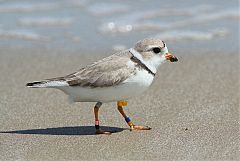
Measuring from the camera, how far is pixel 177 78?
764 cm

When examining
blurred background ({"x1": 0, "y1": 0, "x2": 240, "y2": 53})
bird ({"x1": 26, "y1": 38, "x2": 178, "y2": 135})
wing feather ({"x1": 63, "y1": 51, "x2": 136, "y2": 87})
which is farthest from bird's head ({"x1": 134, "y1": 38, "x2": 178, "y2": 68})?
blurred background ({"x1": 0, "y1": 0, "x2": 240, "y2": 53})

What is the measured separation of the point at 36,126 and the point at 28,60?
250cm

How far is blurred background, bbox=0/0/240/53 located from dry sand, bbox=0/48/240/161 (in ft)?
2.15

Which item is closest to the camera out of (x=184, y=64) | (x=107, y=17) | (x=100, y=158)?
(x=100, y=158)

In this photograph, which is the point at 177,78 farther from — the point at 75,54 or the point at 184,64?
the point at 75,54

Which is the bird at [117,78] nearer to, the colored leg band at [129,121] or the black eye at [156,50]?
the black eye at [156,50]

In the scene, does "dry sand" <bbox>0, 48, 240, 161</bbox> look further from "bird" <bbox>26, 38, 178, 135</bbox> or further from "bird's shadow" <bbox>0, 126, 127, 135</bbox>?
"bird" <bbox>26, 38, 178, 135</bbox>

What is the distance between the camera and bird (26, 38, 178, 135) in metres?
5.55

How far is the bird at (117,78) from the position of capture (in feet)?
18.2

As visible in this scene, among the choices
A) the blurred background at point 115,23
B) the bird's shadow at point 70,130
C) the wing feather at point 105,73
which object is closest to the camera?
the wing feather at point 105,73

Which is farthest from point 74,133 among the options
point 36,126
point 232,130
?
point 232,130

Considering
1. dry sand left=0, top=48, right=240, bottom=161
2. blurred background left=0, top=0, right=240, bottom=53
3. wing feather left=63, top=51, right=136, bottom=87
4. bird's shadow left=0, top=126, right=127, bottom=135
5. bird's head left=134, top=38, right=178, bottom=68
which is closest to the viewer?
dry sand left=0, top=48, right=240, bottom=161

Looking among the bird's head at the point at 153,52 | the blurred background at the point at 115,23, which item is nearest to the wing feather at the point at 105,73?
the bird's head at the point at 153,52

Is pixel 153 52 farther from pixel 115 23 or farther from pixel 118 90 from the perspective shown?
pixel 115 23
